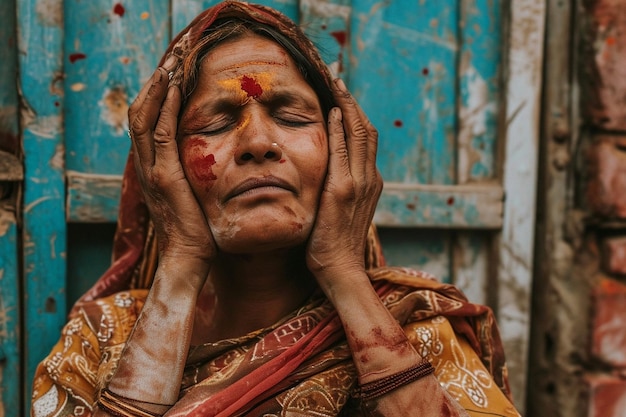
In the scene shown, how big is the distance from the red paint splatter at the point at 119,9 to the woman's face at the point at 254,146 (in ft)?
2.24

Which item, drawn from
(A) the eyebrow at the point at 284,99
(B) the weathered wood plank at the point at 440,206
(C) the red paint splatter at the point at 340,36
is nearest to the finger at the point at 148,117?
(A) the eyebrow at the point at 284,99

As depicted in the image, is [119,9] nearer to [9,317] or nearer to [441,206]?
[9,317]

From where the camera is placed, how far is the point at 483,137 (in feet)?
8.27

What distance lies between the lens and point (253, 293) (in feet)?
5.98

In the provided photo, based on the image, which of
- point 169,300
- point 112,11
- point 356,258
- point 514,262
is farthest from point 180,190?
point 514,262

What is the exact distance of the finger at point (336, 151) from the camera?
170 centimetres

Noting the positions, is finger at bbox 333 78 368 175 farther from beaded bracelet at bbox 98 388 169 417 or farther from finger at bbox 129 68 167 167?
beaded bracelet at bbox 98 388 169 417

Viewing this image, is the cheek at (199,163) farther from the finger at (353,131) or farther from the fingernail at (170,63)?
the finger at (353,131)

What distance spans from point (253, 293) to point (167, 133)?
17.0 inches

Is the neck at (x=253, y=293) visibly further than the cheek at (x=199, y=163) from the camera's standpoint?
Yes

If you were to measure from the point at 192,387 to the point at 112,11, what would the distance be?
4.03 feet

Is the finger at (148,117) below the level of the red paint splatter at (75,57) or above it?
below

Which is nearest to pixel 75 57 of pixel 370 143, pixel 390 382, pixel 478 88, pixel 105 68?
pixel 105 68

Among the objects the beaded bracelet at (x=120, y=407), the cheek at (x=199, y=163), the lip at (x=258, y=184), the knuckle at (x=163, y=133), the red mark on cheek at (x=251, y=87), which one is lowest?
the beaded bracelet at (x=120, y=407)
